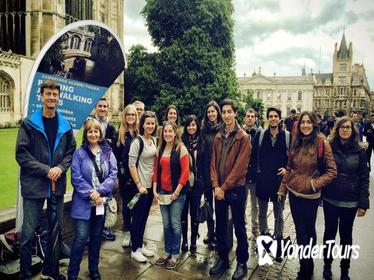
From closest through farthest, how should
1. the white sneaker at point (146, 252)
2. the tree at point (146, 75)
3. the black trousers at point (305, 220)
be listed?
the black trousers at point (305, 220) < the white sneaker at point (146, 252) < the tree at point (146, 75)

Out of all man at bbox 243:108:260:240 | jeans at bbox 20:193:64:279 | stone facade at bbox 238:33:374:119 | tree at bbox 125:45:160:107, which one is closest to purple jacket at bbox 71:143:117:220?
jeans at bbox 20:193:64:279

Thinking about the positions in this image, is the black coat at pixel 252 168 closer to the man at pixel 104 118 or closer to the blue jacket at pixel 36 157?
the man at pixel 104 118

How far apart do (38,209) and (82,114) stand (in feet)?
5.00

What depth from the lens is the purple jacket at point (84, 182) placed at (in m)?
3.39

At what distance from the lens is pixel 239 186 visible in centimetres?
387

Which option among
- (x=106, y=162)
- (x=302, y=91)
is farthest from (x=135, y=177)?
(x=302, y=91)

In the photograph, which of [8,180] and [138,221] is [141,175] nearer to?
[138,221]

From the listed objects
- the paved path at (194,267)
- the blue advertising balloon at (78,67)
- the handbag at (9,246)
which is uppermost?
the blue advertising balloon at (78,67)

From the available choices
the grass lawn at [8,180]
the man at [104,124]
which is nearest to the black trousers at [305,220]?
the man at [104,124]

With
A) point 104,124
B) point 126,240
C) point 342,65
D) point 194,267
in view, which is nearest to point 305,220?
point 194,267

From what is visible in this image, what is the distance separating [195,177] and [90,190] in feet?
5.16

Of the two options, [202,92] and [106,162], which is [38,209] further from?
[202,92]

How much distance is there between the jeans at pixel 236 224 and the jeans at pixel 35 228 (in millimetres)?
1838

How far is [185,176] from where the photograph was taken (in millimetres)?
4004
